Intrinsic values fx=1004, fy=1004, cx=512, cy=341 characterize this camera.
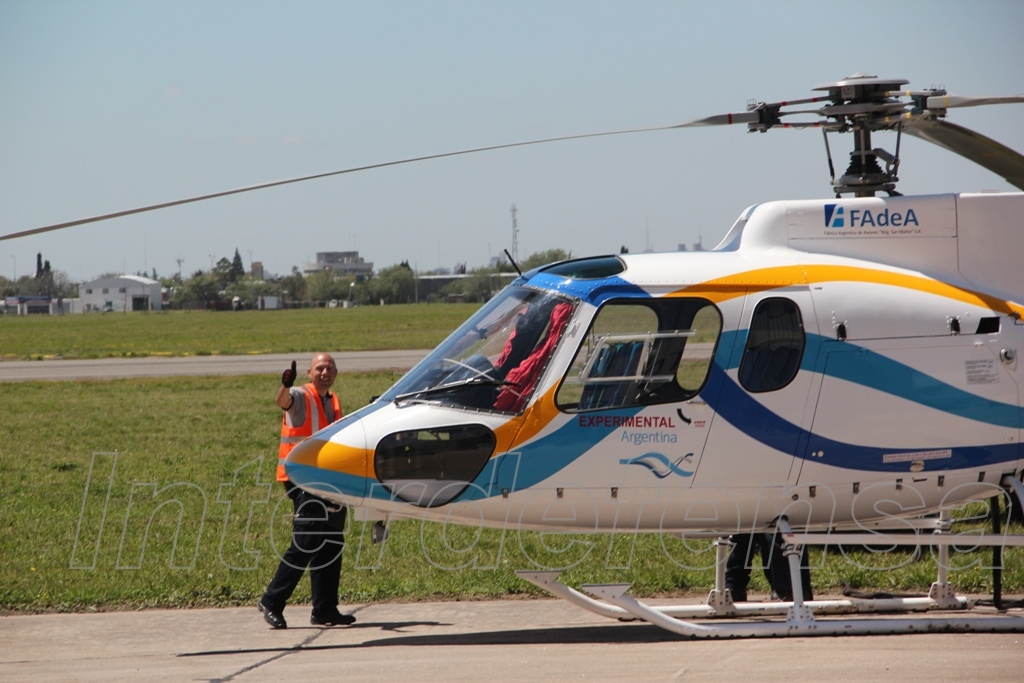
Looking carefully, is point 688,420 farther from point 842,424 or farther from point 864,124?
point 864,124

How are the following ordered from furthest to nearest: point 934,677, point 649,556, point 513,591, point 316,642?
1. point 649,556
2. point 513,591
3. point 316,642
4. point 934,677

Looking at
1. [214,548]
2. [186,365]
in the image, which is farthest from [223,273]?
[214,548]

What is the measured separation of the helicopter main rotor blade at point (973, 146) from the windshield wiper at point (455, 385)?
10.9 ft

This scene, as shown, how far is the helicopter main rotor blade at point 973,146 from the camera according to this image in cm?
699

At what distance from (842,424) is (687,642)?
177 centimetres

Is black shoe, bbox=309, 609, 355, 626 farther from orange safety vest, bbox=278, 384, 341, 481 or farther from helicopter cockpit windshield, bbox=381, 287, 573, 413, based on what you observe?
helicopter cockpit windshield, bbox=381, 287, 573, 413

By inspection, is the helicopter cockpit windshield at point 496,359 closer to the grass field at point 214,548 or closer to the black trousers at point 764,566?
the black trousers at point 764,566

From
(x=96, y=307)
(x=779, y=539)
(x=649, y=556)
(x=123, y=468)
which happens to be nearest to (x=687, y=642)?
(x=779, y=539)

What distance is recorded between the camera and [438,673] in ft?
19.7

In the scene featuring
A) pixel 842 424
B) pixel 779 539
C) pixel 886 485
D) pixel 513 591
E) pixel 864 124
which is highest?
pixel 864 124

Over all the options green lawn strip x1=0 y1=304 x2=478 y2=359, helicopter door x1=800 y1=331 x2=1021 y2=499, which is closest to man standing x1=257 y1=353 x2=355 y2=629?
helicopter door x1=800 y1=331 x2=1021 y2=499

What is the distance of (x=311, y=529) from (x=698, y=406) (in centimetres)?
283

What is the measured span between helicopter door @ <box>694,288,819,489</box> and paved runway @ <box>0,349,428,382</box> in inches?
868

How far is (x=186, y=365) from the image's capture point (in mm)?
33281
